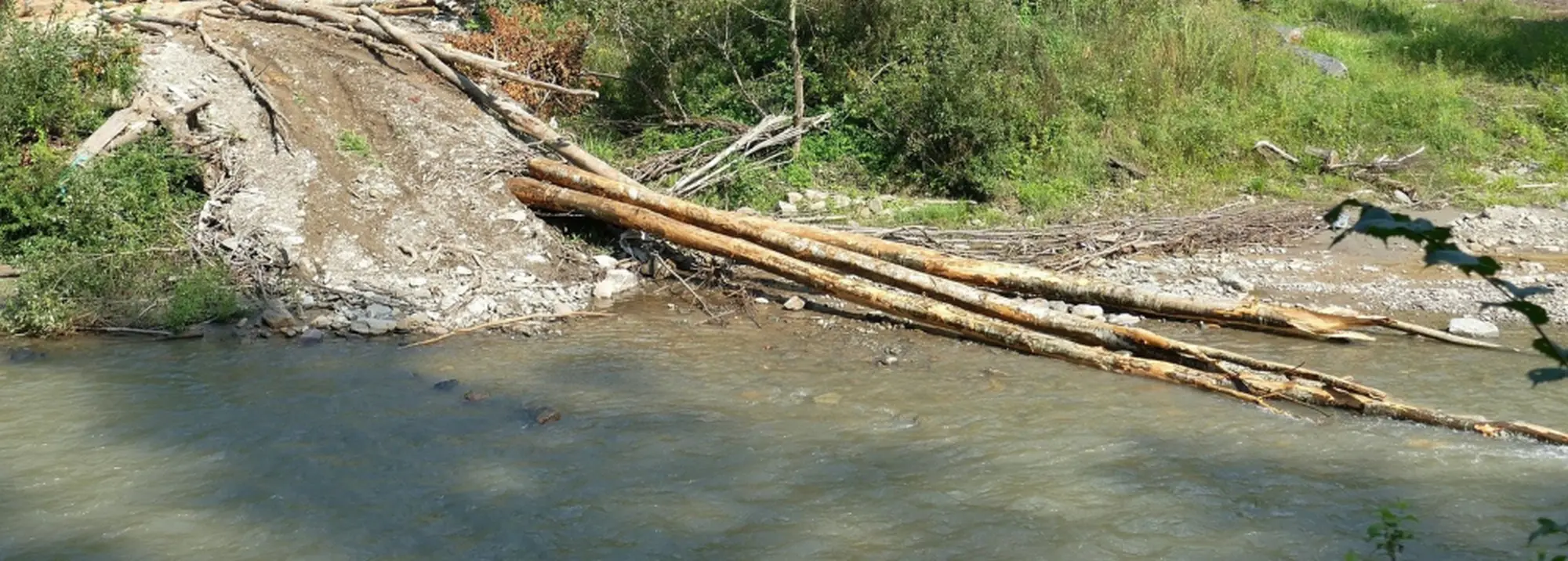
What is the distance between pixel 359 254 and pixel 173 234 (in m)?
1.54

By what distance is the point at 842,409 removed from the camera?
780 cm

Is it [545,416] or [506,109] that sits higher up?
[506,109]

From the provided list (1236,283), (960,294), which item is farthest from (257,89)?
(1236,283)

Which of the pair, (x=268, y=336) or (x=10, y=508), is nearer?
(x=10, y=508)

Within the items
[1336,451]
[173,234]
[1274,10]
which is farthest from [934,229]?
[1274,10]

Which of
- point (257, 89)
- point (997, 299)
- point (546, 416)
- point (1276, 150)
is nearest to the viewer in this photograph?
point (546, 416)

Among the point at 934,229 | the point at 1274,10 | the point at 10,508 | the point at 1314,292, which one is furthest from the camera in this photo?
the point at 1274,10

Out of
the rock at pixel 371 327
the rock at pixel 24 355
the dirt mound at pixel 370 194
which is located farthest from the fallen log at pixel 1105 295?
the rock at pixel 24 355

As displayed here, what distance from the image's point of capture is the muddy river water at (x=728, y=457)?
6043mm

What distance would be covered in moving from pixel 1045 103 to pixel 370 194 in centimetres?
694

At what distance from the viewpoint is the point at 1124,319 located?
30.7ft

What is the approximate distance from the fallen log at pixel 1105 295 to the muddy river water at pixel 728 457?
8.1 inches

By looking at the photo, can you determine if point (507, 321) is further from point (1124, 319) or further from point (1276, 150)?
point (1276, 150)

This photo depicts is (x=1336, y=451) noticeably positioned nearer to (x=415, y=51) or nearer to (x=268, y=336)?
(x=268, y=336)
